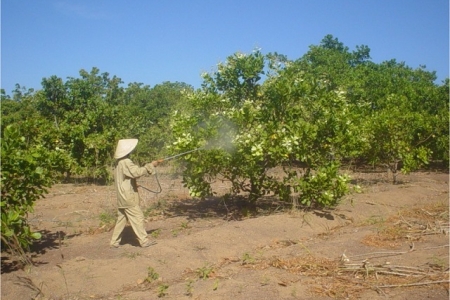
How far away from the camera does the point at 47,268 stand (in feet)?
21.3

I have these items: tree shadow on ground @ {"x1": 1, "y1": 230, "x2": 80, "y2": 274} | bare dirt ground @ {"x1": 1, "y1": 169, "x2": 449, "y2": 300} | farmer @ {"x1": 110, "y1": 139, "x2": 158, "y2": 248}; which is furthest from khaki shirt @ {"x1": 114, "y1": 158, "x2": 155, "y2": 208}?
tree shadow on ground @ {"x1": 1, "y1": 230, "x2": 80, "y2": 274}

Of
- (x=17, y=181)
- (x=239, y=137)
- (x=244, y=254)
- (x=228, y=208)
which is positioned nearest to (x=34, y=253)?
(x=17, y=181)

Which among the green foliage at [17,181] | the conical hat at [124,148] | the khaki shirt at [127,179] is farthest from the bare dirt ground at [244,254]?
the conical hat at [124,148]

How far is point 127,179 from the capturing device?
7.54 m

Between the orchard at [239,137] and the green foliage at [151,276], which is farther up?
the orchard at [239,137]

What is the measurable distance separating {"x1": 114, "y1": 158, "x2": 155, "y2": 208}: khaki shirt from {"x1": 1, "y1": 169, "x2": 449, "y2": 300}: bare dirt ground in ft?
Result: 2.44

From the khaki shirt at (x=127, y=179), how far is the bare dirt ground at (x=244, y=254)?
0.74 meters

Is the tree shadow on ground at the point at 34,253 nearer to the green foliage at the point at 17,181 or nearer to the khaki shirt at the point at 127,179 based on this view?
the green foliage at the point at 17,181

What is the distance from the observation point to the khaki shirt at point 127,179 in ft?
24.3

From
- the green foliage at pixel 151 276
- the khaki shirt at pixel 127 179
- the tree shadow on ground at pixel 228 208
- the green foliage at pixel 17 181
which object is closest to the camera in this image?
the green foliage at pixel 17 181

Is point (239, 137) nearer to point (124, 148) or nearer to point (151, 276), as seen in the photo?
point (124, 148)

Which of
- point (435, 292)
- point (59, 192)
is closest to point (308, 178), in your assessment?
point (435, 292)

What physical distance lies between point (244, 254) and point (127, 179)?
2.13 meters

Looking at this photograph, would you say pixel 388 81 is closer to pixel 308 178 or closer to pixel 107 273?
pixel 308 178
